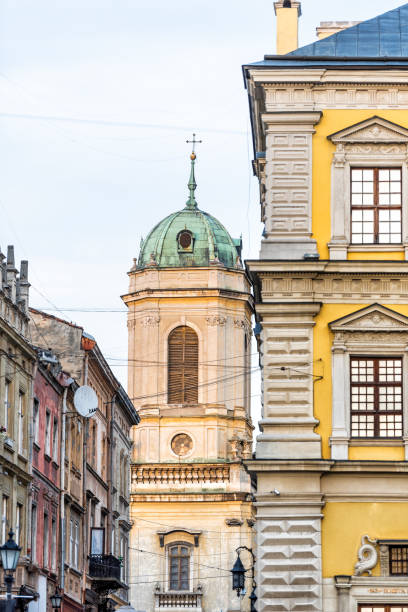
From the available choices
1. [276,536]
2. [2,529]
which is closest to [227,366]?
[2,529]

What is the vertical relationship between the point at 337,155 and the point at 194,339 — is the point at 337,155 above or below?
below

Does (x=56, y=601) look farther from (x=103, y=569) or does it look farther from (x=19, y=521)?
(x=103, y=569)

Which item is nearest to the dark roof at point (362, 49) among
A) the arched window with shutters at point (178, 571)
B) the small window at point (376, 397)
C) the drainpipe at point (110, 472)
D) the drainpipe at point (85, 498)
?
the small window at point (376, 397)

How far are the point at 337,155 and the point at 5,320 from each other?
1002 centimetres

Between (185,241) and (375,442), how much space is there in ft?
189

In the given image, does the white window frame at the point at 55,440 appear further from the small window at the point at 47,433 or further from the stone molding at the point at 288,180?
the stone molding at the point at 288,180

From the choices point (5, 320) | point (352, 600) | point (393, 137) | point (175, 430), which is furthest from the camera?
point (175, 430)

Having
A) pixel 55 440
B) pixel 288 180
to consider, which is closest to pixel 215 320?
pixel 55 440

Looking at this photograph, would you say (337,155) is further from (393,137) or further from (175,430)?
(175,430)

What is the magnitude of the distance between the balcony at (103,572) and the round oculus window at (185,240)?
36.5 metres

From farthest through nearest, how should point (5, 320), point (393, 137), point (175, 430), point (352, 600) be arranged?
point (175, 430)
point (5, 320)
point (393, 137)
point (352, 600)

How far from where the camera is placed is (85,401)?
5288cm

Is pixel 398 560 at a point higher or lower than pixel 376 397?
lower

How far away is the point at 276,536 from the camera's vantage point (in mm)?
36969
